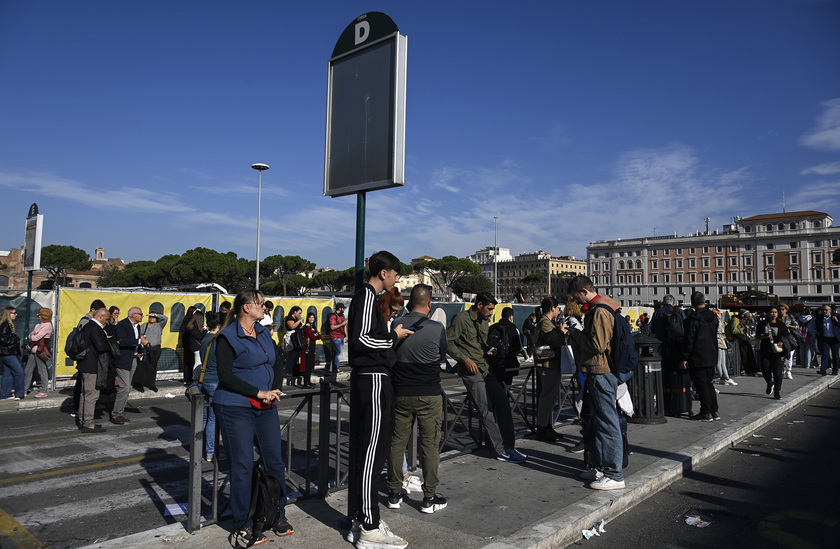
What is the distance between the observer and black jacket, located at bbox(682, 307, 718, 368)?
335 inches

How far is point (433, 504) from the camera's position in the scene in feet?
14.4

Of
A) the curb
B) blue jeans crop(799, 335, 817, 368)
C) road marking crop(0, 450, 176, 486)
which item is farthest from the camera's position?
blue jeans crop(799, 335, 817, 368)

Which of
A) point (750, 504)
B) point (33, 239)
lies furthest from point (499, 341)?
point (33, 239)

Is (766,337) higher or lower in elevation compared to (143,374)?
higher

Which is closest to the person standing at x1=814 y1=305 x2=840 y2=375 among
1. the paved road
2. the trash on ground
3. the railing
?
the paved road

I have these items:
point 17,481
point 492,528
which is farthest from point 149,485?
point 492,528

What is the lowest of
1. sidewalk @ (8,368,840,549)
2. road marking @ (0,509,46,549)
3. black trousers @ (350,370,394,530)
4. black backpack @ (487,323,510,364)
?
road marking @ (0,509,46,549)

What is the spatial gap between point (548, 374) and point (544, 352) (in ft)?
1.03

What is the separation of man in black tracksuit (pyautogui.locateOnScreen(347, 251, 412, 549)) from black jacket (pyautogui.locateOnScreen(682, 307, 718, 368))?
21.3ft

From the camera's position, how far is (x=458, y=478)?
5359 millimetres

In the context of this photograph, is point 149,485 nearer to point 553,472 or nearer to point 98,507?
point 98,507

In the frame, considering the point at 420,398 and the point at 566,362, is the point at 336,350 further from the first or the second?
the point at 420,398

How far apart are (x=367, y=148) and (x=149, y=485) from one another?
4.02 meters

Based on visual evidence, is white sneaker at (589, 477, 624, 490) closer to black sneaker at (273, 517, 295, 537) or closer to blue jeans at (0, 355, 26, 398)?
black sneaker at (273, 517, 295, 537)
